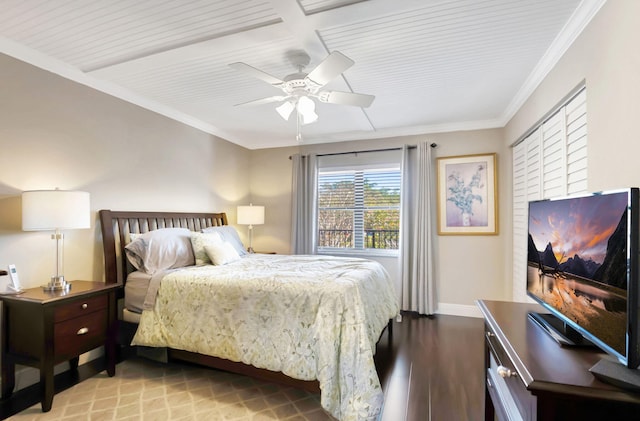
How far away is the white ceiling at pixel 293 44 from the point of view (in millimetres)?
1871

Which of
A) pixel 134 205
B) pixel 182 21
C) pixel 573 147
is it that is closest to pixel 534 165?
pixel 573 147

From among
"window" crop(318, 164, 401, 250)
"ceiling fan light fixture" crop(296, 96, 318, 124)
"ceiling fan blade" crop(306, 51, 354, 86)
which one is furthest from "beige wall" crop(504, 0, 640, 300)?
"window" crop(318, 164, 401, 250)

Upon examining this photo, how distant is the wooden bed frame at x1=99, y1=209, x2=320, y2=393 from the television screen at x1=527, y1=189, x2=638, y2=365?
5.09 feet

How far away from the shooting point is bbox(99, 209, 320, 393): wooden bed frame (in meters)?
2.19

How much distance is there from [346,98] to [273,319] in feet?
6.00

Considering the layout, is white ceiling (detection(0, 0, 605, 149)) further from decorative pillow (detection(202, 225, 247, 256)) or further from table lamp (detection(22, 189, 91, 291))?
decorative pillow (detection(202, 225, 247, 256))

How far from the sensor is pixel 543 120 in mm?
2666

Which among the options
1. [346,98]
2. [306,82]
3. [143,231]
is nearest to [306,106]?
[306,82]

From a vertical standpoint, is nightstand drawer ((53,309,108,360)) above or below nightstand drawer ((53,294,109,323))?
below

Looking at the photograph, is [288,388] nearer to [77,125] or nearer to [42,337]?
[42,337]

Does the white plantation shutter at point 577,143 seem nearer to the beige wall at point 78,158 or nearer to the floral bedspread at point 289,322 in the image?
the floral bedspread at point 289,322

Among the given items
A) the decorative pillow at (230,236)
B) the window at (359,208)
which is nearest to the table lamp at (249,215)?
the decorative pillow at (230,236)

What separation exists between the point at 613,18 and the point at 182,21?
8.05 feet

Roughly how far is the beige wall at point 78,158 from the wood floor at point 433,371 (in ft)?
9.29
